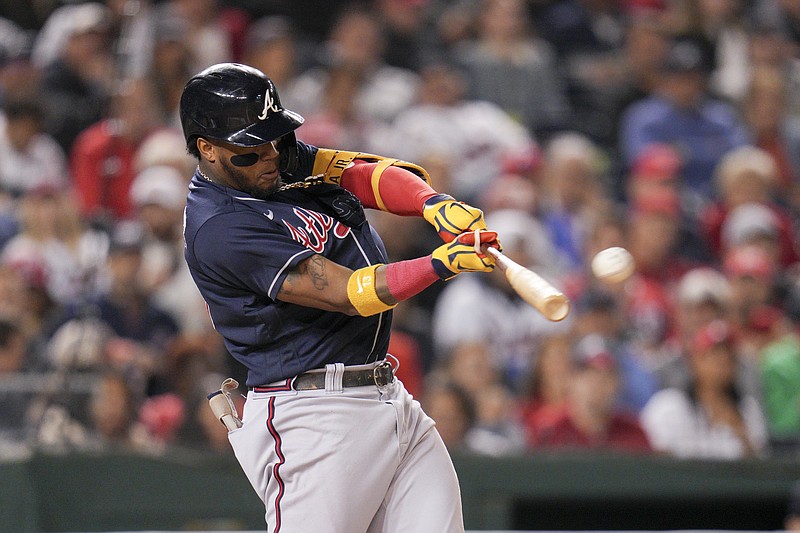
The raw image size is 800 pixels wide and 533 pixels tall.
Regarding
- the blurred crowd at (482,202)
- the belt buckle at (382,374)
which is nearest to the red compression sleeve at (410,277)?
the belt buckle at (382,374)

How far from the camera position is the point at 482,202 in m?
7.37

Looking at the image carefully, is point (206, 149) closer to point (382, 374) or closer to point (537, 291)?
point (382, 374)

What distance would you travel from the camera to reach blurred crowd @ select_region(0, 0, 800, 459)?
586cm

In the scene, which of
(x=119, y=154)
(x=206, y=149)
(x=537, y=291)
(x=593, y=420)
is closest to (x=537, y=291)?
(x=537, y=291)

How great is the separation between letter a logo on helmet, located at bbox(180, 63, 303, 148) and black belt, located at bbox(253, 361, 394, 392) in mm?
635

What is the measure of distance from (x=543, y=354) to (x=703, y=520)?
111 cm

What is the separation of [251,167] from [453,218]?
1.85ft

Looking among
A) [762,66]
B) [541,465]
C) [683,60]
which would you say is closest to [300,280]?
[541,465]

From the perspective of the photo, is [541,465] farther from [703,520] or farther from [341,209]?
[341,209]

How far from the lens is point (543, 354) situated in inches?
238

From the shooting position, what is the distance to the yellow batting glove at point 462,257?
288cm

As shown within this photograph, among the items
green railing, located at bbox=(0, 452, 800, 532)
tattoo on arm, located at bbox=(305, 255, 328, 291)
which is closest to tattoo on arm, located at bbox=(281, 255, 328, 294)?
tattoo on arm, located at bbox=(305, 255, 328, 291)

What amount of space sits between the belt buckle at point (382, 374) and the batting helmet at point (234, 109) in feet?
2.24

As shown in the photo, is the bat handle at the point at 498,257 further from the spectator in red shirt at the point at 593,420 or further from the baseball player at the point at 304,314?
the spectator in red shirt at the point at 593,420
